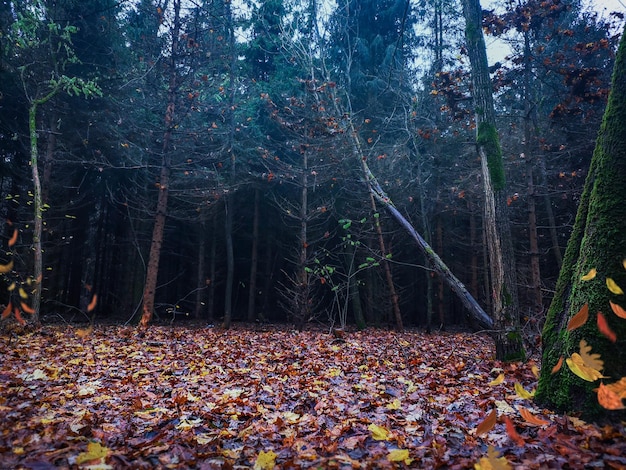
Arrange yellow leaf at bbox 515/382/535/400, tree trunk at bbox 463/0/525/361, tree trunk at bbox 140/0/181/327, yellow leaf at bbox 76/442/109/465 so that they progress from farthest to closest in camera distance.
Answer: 1. tree trunk at bbox 140/0/181/327
2. tree trunk at bbox 463/0/525/361
3. yellow leaf at bbox 515/382/535/400
4. yellow leaf at bbox 76/442/109/465

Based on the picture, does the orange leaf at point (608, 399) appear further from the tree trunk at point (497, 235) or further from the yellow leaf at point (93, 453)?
the yellow leaf at point (93, 453)

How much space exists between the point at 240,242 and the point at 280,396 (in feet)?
52.8

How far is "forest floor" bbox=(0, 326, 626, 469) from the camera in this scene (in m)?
2.44

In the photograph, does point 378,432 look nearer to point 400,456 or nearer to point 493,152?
point 400,456

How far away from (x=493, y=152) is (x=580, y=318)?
11.8 feet

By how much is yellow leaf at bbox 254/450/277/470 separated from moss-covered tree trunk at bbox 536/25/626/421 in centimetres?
246

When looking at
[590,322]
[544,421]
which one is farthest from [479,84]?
[544,421]

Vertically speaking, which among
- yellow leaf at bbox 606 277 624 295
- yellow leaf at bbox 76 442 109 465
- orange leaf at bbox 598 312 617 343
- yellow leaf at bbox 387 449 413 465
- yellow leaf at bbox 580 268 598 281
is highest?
yellow leaf at bbox 580 268 598 281

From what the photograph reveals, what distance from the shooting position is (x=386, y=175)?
13.4 m

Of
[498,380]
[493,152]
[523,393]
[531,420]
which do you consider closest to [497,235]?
[493,152]

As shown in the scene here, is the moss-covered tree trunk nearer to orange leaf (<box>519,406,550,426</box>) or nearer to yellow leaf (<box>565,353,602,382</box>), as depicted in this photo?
yellow leaf (<box>565,353,602,382</box>)

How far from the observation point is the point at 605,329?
2.96 meters

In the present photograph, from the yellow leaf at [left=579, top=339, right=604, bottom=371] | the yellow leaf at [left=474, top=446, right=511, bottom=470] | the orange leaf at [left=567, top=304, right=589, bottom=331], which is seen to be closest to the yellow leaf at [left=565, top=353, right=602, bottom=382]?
the yellow leaf at [left=579, top=339, right=604, bottom=371]

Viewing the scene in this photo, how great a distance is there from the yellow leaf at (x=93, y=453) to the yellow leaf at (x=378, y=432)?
187 cm
